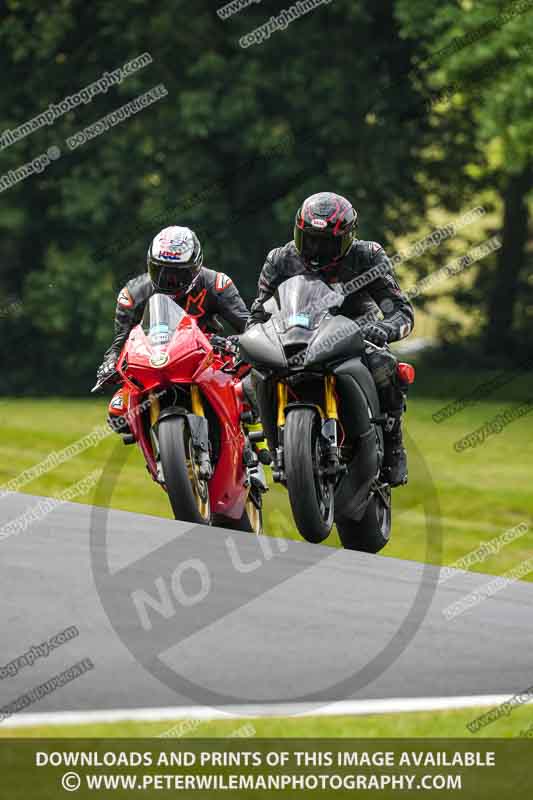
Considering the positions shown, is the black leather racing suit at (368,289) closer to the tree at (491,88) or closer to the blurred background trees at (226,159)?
the tree at (491,88)

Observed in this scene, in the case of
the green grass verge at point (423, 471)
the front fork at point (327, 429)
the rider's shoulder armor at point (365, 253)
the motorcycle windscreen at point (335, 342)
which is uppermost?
the rider's shoulder armor at point (365, 253)

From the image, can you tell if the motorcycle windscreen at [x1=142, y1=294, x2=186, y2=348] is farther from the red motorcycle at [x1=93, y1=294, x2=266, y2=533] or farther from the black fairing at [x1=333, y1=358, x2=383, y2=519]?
the black fairing at [x1=333, y1=358, x2=383, y2=519]

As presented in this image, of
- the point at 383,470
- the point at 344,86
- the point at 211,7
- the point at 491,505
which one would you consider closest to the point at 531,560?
the point at 491,505

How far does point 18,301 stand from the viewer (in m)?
29.5

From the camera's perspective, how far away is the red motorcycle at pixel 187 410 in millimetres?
8602

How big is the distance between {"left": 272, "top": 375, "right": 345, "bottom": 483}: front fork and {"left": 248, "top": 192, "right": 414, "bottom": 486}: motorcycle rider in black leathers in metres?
0.11

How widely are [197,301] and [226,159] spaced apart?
19091mm

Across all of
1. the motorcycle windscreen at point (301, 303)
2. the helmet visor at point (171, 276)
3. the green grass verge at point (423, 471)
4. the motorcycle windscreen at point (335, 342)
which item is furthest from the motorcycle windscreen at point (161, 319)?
the green grass verge at point (423, 471)

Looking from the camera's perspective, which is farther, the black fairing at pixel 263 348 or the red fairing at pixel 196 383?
the red fairing at pixel 196 383

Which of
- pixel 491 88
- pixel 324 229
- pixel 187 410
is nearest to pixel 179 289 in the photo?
pixel 187 410

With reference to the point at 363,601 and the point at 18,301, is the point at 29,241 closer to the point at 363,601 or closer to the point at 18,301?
the point at 18,301

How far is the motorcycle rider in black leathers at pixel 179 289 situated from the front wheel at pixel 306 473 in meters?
1.09
